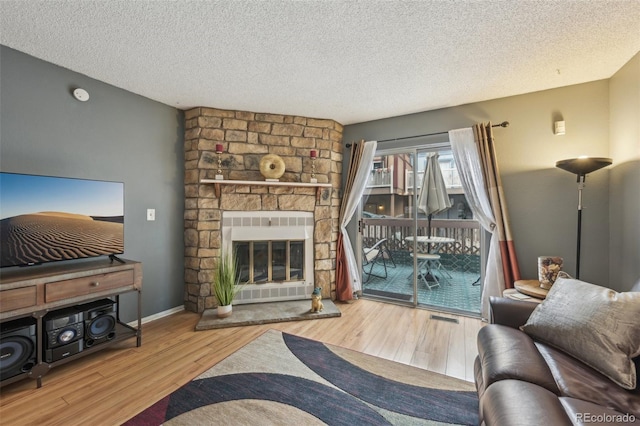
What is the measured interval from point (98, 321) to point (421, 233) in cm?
340

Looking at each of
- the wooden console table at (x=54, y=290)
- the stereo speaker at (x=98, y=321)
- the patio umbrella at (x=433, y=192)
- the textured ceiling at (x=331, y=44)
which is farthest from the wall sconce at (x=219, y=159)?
the patio umbrella at (x=433, y=192)

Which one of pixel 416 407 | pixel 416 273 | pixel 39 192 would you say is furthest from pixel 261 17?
pixel 416 273

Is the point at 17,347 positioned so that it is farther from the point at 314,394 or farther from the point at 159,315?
the point at 314,394

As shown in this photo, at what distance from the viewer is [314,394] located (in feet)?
5.56

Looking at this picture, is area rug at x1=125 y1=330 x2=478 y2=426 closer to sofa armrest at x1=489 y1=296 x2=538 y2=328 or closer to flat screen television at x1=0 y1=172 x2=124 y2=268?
sofa armrest at x1=489 y1=296 x2=538 y2=328

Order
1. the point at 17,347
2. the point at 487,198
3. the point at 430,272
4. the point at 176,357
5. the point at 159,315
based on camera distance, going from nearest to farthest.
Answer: the point at 17,347 < the point at 176,357 < the point at 487,198 < the point at 159,315 < the point at 430,272

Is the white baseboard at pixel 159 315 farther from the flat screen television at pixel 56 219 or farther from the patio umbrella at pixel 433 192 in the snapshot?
the patio umbrella at pixel 433 192

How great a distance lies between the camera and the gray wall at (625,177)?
2.00 meters

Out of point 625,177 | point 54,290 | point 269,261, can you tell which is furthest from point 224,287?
point 625,177

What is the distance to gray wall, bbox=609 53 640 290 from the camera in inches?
78.7

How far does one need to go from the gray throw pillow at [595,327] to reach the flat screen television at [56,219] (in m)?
3.24

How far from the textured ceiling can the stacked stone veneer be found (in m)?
0.52

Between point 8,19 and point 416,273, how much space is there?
13.6ft

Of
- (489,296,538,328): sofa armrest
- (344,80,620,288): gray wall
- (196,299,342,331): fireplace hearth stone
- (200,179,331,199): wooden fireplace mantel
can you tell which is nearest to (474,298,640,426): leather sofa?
(489,296,538,328): sofa armrest
